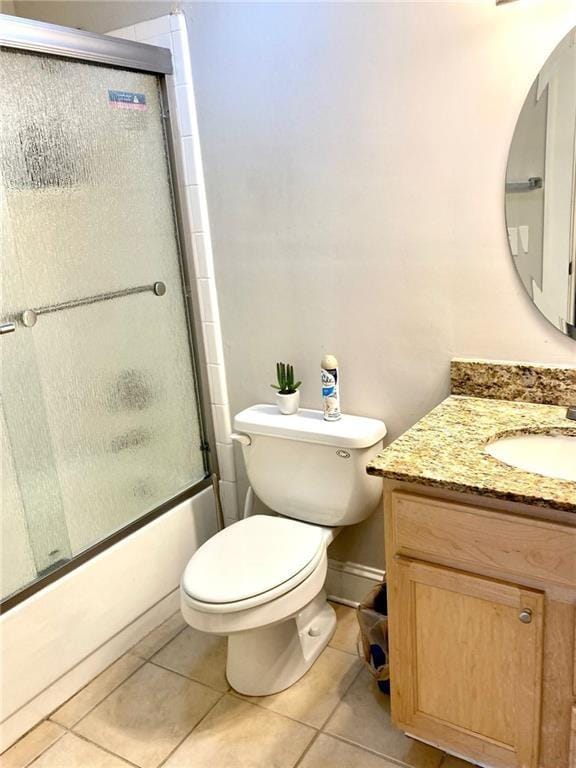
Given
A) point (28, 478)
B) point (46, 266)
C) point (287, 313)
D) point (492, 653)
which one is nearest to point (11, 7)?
point (46, 266)

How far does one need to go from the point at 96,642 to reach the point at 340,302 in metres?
1.27

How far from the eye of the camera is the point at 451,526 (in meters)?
1.33

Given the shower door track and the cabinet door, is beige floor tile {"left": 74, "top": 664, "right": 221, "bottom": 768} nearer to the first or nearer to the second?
the shower door track

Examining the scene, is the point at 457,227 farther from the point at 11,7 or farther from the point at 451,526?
the point at 11,7

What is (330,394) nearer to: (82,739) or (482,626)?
(482,626)

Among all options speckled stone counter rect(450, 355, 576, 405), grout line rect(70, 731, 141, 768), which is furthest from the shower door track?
speckled stone counter rect(450, 355, 576, 405)

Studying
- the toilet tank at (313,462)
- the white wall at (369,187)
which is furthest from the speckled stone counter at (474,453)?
the toilet tank at (313,462)

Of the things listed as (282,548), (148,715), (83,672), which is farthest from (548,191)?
(83,672)

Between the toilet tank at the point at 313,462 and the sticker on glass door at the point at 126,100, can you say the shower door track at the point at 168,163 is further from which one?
the toilet tank at the point at 313,462

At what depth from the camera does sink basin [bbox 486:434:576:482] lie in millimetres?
1505

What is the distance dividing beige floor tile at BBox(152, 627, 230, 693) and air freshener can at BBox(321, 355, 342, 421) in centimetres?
82

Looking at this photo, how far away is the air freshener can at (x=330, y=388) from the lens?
188 cm

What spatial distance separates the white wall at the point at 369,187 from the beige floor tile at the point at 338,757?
1.94 ft

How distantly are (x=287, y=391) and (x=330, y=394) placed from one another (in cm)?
17
